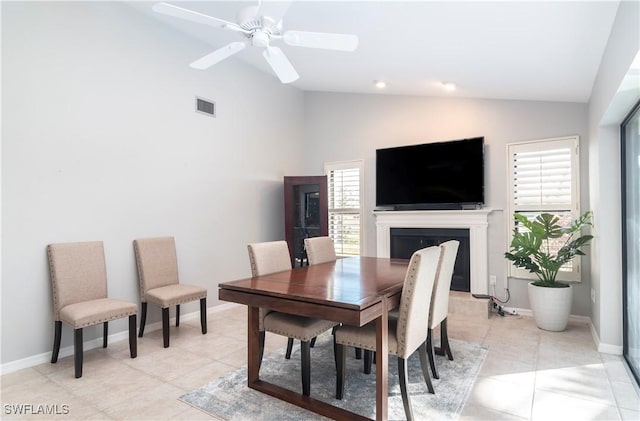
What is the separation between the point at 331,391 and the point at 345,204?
3.46 meters

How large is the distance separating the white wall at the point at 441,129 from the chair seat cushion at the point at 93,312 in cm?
339

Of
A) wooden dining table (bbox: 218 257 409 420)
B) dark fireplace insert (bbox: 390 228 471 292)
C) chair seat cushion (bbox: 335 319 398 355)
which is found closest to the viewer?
wooden dining table (bbox: 218 257 409 420)

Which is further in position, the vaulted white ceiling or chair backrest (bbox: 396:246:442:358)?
the vaulted white ceiling

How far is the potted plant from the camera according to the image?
3.49 m

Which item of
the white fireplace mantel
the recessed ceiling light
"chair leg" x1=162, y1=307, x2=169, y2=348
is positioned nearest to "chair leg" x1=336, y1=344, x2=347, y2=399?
"chair leg" x1=162, y1=307, x2=169, y2=348

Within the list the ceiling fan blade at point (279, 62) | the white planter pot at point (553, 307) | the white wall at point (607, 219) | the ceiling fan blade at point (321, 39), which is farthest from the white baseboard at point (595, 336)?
the ceiling fan blade at point (279, 62)

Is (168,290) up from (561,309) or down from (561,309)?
up

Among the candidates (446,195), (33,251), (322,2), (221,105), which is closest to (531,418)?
(446,195)

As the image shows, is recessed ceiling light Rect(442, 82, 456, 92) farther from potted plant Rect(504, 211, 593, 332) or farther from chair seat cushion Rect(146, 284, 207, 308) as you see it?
chair seat cushion Rect(146, 284, 207, 308)

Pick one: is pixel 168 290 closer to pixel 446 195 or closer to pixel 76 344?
pixel 76 344

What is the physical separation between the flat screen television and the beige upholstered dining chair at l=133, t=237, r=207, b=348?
9.38 ft

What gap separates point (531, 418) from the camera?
2.05 metres

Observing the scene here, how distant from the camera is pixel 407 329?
2025mm

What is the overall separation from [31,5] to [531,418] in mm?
4755
